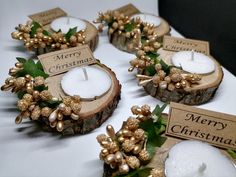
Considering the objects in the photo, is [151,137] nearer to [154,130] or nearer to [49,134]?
[154,130]

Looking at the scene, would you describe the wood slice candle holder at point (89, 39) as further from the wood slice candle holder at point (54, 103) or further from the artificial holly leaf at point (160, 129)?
the artificial holly leaf at point (160, 129)

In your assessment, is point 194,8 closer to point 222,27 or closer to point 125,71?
point 222,27

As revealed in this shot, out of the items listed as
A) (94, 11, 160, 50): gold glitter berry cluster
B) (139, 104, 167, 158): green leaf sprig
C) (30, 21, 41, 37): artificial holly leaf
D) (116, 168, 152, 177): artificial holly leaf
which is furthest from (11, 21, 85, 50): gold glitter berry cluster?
(116, 168, 152, 177): artificial holly leaf

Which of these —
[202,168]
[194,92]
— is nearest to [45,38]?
[194,92]

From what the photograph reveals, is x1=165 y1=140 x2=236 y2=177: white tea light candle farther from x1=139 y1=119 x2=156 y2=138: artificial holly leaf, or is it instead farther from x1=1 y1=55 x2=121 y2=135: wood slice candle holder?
x1=1 y1=55 x2=121 y2=135: wood slice candle holder

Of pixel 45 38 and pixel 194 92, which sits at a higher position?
pixel 45 38

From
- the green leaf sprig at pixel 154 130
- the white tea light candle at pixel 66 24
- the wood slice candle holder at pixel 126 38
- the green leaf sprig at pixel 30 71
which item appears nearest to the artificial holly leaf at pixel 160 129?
the green leaf sprig at pixel 154 130
